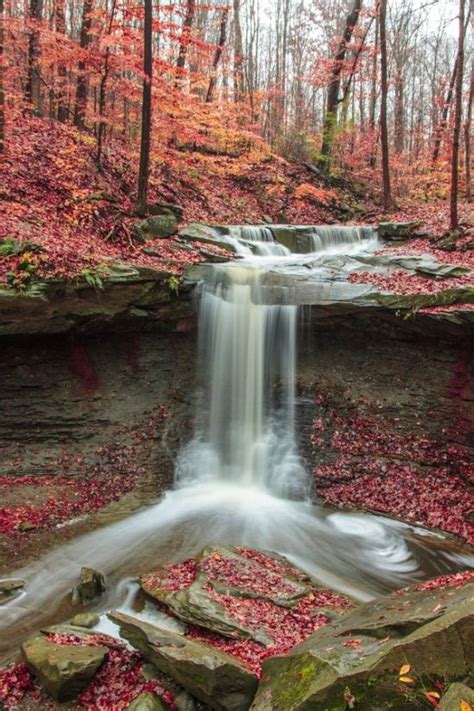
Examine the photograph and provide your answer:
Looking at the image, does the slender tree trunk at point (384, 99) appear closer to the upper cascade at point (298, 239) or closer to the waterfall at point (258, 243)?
the upper cascade at point (298, 239)

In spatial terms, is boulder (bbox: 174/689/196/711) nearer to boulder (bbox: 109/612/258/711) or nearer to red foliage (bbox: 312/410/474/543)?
boulder (bbox: 109/612/258/711)

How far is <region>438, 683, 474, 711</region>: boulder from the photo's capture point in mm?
2240

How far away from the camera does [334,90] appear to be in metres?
21.2

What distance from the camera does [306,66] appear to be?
2969cm

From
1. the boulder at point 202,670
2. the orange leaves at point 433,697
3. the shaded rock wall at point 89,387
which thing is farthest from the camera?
the shaded rock wall at point 89,387

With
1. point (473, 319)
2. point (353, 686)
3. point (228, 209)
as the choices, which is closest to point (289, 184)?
point (228, 209)

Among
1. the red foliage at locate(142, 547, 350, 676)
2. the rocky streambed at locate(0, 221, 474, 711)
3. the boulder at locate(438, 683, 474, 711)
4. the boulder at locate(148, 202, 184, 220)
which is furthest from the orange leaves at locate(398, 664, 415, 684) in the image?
the boulder at locate(148, 202, 184, 220)

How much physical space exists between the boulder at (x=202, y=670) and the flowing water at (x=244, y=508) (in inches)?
62.2

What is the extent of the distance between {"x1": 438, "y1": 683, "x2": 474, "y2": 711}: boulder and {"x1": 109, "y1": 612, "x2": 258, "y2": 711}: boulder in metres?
1.81

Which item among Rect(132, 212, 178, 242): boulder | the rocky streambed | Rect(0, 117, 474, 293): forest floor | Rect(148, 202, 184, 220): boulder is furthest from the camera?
Rect(148, 202, 184, 220): boulder

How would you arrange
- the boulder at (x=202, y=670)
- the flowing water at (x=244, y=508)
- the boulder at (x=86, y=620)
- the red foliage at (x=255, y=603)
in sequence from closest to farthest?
1. the boulder at (x=202, y=670)
2. the red foliage at (x=255, y=603)
3. the boulder at (x=86, y=620)
4. the flowing water at (x=244, y=508)

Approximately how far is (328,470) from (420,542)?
231 centimetres

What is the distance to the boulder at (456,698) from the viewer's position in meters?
2.24

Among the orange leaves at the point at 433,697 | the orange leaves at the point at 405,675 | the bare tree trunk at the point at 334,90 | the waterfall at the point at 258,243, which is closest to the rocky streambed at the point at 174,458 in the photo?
the orange leaves at the point at 405,675
